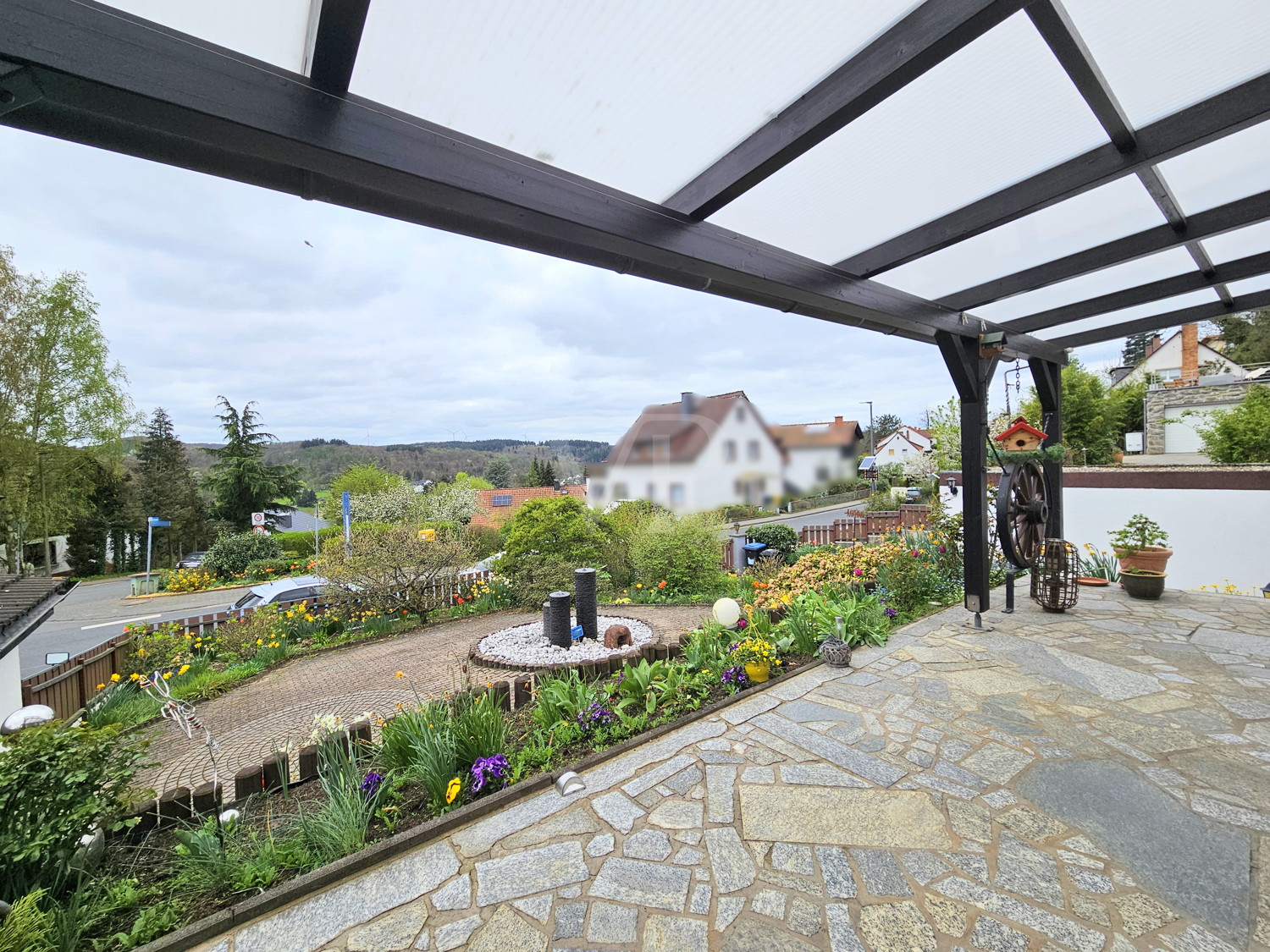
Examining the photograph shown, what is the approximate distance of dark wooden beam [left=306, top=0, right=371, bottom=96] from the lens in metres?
1.15

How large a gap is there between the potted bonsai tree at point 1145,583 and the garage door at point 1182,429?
31.0ft

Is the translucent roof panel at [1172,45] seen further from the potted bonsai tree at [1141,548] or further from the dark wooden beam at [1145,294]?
the potted bonsai tree at [1141,548]

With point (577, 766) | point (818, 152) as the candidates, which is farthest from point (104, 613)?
point (818, 152)

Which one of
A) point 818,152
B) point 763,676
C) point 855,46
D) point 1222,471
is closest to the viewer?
point 855,46

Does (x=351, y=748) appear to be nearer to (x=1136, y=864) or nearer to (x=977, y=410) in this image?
(x=1136, y=864)

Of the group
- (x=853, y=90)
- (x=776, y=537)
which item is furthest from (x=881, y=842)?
(x=776, y=537)

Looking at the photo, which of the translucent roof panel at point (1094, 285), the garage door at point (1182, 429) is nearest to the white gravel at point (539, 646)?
the translucent roof panel at point (1094, 285)

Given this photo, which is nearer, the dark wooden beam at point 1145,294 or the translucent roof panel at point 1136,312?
the dark wooden beam at point 1145,294

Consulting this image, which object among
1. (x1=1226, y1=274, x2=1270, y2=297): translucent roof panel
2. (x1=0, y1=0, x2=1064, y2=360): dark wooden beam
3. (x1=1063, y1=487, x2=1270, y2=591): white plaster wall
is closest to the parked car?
(x1=0, y1=0, x2=1064, y2=360): dark wooden beam

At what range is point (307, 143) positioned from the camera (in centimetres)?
133

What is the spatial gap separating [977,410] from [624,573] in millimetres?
5283

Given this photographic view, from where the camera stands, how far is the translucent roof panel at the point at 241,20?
113 centimetres

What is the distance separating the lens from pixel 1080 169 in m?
2.16

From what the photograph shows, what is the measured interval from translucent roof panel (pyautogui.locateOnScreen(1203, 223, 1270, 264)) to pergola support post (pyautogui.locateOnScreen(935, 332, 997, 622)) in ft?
4.12
